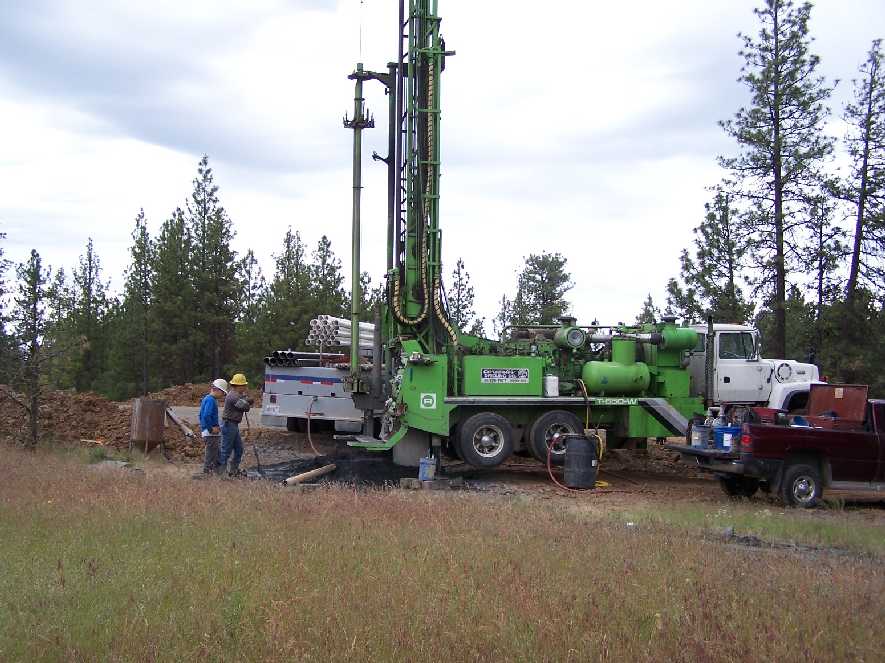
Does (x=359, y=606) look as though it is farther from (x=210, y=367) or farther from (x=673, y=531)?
(x=210, y=367)

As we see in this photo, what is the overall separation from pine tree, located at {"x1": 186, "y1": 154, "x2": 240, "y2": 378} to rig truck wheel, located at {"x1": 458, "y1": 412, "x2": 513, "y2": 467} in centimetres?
2679

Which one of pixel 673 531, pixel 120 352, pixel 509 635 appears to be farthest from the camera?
pixel 120 352


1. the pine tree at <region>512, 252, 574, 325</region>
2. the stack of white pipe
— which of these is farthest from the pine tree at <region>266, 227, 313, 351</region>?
the stack of white pipe

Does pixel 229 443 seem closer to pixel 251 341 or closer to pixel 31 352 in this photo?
pixel 31 352

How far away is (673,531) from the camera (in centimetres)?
934

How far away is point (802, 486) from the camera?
42.3 feet

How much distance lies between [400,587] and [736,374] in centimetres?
1167

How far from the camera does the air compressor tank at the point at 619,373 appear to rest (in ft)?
52.1

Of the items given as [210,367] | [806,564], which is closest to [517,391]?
[806,564]

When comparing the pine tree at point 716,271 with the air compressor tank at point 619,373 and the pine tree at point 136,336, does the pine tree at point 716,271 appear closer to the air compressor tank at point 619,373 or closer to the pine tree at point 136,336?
the air compressor tank at point 619,373

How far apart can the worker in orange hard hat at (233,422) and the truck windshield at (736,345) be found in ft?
28.7

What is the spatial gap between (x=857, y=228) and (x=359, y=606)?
22815 millimetres

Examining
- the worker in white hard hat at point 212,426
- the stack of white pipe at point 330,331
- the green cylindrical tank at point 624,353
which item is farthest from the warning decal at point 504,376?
the worker in white hard hat at point 212,426

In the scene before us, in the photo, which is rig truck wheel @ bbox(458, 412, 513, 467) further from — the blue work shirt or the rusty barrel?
the rusty barrel
